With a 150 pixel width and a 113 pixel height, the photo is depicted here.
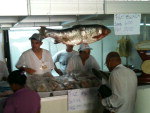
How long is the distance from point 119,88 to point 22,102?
714mm

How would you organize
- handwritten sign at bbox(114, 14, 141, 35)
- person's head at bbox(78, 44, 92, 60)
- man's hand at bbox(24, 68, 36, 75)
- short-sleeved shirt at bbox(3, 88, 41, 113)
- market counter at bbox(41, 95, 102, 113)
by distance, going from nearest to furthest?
short-sleeved shirt at bbox(3, 88, 41, 113)
market counter at bbox(41, 95, 102, 113)
handwritten sign at bbox(114, 14, 141, 35)
man's hand at bbox(24, 68, 36, 75)
person's head at bbox(78, 44, 92, 60)

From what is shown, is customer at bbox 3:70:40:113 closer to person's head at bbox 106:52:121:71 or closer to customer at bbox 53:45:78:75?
person's head at bbox 106:52:121:71

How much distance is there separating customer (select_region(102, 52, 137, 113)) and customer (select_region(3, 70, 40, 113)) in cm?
57

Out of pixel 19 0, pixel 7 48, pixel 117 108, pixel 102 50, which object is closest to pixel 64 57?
pixel 102 50

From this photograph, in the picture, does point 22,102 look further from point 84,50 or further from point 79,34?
point 84,50

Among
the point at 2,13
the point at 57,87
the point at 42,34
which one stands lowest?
the point at 57,87

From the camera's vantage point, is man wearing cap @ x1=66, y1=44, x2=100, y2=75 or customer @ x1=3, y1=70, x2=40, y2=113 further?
man wearing cap @ x1=66, y1=44, x2=100, y2=75

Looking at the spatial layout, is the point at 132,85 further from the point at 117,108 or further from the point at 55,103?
the point at 55,103

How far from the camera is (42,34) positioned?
182 cm

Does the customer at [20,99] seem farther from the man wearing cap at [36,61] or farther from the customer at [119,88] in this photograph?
the man wearing cap at [36,61]

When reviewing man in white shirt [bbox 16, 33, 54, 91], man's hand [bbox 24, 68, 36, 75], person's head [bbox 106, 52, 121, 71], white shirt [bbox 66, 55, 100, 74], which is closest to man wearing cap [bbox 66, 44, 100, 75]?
white shirt [bbox 66, 55, 100, 74]

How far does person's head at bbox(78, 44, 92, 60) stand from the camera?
252cm

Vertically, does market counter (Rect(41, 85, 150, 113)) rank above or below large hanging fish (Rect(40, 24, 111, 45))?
below

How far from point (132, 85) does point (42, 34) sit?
831 millimetres
